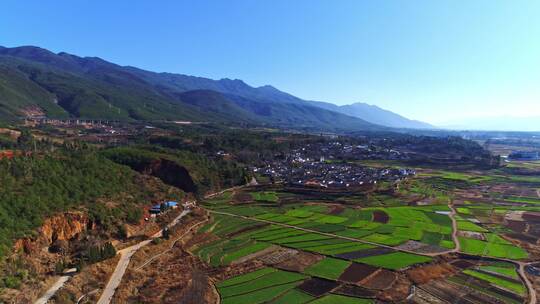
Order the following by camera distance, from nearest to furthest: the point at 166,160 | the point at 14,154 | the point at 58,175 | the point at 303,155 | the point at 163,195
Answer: the point at 58,175 < the point at 14,154 < the point at 163,195 < the point at 166,160 < the point at 303,155

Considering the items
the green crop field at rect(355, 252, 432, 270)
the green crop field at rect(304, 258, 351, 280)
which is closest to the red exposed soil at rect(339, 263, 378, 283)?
the green crop field at rect(304, 258, 351, 280)

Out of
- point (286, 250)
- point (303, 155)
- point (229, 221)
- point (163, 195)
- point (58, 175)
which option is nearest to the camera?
point (286, 250)

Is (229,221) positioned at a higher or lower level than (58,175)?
lower

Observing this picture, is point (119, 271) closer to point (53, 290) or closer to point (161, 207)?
point (53, 290)

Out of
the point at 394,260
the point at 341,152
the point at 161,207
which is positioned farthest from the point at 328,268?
the point at 341,152

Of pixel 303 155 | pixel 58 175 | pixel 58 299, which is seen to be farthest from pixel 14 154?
pixel 303 155

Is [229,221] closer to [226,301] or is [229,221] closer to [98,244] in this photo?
[98,244]
